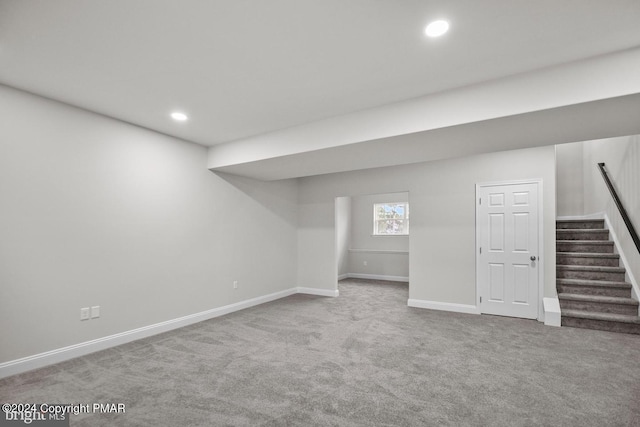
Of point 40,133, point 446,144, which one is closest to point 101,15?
point 40,133

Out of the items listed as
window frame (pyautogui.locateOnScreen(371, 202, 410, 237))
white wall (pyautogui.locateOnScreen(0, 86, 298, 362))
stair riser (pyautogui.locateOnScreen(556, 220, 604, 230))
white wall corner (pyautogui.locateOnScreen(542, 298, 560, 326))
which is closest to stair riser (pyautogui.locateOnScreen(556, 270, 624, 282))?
white wall corner (pyautogui.locateOnScreen(542, 298, 560, 326))

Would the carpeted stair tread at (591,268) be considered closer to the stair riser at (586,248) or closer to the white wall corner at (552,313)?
the stair riser at (586,248)

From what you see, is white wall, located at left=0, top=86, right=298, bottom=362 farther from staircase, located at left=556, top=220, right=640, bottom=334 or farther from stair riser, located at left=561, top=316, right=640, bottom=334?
staircase, located at left=556, top=220, right=640, bottom=334

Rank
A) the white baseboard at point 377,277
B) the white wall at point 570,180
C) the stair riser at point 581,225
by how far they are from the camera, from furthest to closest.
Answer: the white baseboard at point 377,277, the white wall at point 570,180, the stair riser at point 581,225

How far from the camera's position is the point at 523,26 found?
2062 millimetres

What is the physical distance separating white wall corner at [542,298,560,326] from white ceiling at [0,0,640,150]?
3351 mm

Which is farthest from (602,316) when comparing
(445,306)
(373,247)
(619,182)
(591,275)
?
(373,247)

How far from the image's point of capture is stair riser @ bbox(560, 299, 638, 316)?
4.16 metres

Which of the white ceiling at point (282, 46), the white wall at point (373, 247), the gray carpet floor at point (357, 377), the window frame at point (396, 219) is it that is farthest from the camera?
the window frame at point (396, 219)

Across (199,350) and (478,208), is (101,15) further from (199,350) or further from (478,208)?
(478,208)

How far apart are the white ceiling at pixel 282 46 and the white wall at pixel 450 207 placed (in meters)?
2.50

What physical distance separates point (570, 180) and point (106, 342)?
27.9 ft

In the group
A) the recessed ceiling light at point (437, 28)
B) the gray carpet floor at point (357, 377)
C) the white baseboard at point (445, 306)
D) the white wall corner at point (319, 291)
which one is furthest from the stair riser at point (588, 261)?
the recessed ceiling light at point (437, 28)

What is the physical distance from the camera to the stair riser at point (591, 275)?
4.61 m
